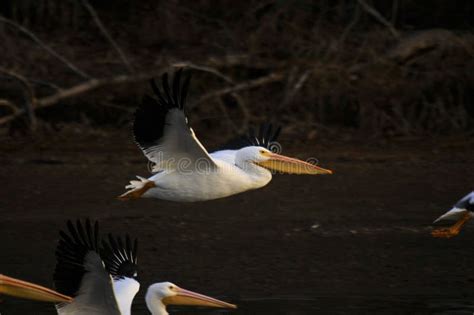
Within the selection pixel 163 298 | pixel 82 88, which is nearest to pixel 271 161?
pixel 163 298

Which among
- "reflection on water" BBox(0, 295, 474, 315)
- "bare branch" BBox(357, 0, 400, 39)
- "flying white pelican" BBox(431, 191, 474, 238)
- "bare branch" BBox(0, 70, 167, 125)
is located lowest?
"reflection on water" BBox(0, 295, 474, 315)

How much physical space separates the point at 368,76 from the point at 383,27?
882 mm

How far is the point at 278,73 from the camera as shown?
11273mm

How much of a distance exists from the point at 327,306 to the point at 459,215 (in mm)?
1445

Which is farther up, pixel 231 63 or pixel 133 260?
pixel 231 63

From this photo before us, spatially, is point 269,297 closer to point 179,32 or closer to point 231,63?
point 231,63

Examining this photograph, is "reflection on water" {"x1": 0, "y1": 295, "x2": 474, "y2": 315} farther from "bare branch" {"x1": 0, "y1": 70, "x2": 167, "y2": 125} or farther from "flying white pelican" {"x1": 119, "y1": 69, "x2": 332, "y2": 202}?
"bare branch" {"x1": 0, "y1": 70, "x2": 167, "y2": 125}

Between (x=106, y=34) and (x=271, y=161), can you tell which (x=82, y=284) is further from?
(x=106, y=34)

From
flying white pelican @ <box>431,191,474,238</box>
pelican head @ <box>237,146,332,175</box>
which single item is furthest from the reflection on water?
pelican head @ <box>237,146,332,175</box>

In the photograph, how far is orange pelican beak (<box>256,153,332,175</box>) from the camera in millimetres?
7348

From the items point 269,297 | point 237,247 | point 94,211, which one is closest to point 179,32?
point 94,211

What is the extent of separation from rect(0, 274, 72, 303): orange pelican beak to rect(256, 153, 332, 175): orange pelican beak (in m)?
2.62

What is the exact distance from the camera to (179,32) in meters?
12.3

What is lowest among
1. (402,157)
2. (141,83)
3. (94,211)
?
(94,211)
